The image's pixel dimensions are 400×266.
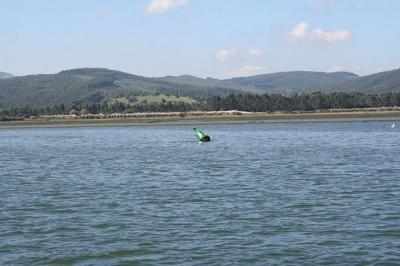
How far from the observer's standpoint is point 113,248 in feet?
74.0

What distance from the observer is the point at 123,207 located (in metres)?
30.5

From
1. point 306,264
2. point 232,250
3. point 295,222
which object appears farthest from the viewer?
point 295,222

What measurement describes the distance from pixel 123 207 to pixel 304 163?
23532 mm

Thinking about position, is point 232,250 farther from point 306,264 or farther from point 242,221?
point 242,221

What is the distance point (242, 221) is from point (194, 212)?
10.2 ft

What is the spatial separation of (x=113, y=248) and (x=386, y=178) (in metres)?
21.3

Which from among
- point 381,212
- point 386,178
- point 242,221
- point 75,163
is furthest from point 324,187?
point 75,163

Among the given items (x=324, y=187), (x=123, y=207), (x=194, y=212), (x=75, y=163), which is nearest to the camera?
(x=194, y=212)

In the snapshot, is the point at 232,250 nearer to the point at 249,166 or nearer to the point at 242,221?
the point at 242,221

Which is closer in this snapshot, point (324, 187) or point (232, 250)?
point (232, 250)

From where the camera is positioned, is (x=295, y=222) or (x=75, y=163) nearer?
(x=295, y=222)

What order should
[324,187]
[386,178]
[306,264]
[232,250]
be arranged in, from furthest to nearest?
1. [386,178]
2. [324,187]
3. [232,250]
4. [306,264]

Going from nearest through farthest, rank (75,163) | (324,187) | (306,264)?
(306,264)
(324,187)
(75,163)

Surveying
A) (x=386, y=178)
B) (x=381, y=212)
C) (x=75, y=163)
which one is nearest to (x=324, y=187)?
(x=386, y=178)
